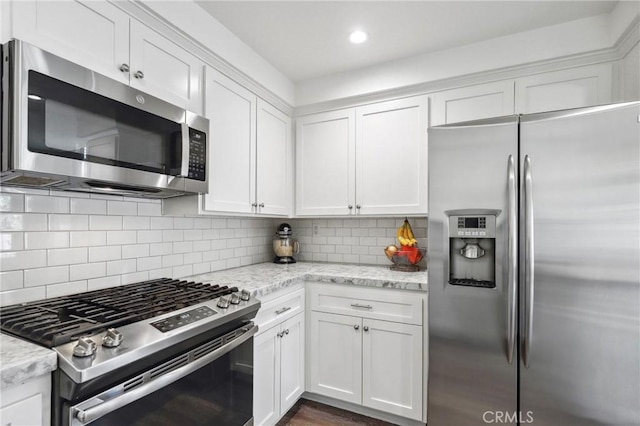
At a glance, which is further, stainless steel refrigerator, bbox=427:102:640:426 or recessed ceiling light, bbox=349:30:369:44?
recessed ceiling light, bbox=349:30:369:44

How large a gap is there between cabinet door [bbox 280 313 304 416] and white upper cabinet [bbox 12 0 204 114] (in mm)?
1433

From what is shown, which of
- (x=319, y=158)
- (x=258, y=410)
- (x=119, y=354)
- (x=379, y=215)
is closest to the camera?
(x=119, y=354)

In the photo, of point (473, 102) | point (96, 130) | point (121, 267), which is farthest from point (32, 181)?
point (473, 102)

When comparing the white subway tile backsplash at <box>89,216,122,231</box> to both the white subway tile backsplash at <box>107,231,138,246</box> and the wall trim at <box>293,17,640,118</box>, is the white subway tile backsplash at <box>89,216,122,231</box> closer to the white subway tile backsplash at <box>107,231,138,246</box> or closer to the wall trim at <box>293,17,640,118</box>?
the white subway tile backsplash at <box>107,231,138,246</box>

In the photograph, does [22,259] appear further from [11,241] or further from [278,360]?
[278,360]

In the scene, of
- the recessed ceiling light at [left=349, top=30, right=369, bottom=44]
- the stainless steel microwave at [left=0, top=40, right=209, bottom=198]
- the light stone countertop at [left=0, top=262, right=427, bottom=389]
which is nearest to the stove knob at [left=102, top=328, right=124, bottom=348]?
the light stone countertop at [left=0, top=262, right=427, bottom=389]

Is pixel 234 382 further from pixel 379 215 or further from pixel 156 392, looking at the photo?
pixel 379 215

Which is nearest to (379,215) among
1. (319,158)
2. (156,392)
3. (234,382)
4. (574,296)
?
(319,158)

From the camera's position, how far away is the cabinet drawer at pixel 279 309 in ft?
5.98

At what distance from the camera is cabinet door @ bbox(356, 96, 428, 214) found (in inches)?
90.4

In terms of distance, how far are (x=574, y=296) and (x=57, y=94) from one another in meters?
2.16

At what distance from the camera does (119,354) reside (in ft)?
3.10

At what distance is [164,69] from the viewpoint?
5.29 ft

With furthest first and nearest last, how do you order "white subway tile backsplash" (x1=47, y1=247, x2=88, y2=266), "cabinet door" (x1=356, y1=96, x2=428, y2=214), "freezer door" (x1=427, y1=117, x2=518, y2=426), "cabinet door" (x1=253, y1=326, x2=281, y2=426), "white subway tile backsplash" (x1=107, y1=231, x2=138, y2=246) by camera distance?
"cabinet door" (x1=356, y1=96, x2=428, y2=214), "cabinet door" (x1=253, y1=326, x2=281, y2=426), "white subway tile backsplash" (x1=107, y1=231, x2=138, y2=246), "freezer door" (x1=427, y1=117, x2=518, y2=426), "white subway tile backsplash" (x1=47, y1=247, x2=88, y2=266)
